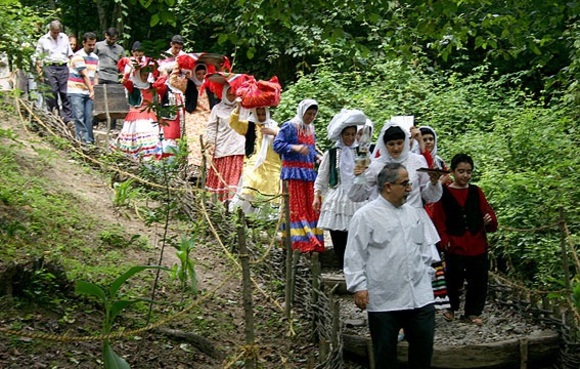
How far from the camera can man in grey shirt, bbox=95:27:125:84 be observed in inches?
545

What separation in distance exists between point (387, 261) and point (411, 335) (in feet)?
1.61

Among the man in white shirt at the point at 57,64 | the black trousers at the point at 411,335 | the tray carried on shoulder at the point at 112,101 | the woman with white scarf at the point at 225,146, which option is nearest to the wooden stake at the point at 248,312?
the black trousers at the point at 411,335

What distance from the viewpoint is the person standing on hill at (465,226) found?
23.9ft

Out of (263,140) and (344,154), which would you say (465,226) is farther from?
(263,140)

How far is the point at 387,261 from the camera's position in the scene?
17.7 feet

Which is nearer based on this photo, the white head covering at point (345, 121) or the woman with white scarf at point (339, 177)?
the white head covering at point (345, 121)

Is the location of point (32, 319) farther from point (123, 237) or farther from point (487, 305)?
point (487, 305)

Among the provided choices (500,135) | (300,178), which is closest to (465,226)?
(300,178)

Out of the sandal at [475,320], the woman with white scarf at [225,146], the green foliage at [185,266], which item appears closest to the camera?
the green foliage at [185,266]

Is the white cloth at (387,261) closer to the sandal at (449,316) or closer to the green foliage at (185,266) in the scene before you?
the green foliage at (185,266)

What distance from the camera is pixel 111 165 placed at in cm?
1100

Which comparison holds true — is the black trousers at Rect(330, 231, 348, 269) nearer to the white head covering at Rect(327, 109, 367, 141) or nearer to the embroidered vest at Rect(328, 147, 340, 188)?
the embroidered vest at Rect(328, 147, 340, 188)

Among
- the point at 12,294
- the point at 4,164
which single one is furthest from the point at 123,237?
the point at 12,294

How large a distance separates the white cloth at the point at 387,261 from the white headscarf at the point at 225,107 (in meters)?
5.12
